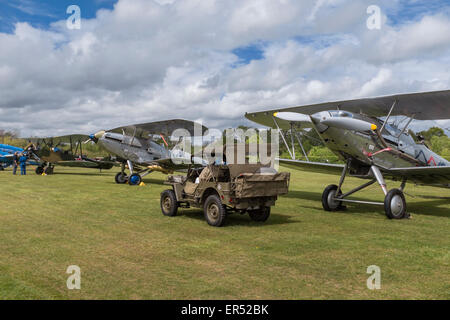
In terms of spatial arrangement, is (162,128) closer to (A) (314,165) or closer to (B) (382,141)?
(A) (314,165)

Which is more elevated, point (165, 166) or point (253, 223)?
point (165, 166)

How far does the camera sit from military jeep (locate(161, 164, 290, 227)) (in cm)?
774

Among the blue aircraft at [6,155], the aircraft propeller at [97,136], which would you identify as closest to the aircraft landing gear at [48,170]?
the blue aircraft at [6,155]

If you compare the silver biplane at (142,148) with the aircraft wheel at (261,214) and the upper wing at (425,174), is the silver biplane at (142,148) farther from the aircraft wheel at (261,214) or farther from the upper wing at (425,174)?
the aircraft wheel at (261,214)

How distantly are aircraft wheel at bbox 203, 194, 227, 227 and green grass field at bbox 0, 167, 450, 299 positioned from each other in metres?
0.20

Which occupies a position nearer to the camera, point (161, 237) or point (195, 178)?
point (161, 237)

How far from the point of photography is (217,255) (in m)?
5.79

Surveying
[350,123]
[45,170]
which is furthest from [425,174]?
[45,170]

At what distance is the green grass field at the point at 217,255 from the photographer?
4246 millimetres

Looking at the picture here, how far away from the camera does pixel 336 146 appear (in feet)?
34.4

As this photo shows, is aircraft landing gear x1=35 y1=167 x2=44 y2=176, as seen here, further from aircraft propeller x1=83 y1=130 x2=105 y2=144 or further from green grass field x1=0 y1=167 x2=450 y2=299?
green grass field x1=0 y1=167 x2=450 y2=299
